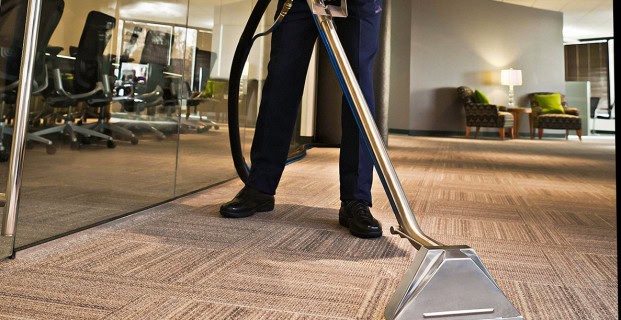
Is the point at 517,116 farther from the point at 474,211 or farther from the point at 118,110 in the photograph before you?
the point at 118,110

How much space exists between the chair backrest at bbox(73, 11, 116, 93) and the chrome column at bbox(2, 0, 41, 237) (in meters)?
0.41

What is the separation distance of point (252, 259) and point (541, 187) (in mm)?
1846

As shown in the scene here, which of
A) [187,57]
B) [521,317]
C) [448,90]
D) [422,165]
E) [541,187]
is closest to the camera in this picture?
[521,317]

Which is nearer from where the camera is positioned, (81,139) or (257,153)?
(81,139)

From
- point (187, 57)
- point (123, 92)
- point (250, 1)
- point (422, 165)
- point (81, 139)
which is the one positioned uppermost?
point (250, 1)

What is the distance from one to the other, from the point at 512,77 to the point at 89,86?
27.6 feet

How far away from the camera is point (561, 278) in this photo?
938 millimetres

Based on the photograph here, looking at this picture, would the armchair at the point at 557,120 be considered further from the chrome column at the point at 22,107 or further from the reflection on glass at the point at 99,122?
the chrome column at the point at 22,107

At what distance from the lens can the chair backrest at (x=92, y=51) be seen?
1159 mm

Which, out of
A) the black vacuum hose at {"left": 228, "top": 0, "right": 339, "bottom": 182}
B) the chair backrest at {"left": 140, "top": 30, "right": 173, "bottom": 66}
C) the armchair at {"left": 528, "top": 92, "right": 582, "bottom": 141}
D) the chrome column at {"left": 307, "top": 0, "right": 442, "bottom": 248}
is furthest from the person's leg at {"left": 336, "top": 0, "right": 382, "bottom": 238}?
the armchair at {"left": 528, "top": 92, "right": 582, "bottom": 141}

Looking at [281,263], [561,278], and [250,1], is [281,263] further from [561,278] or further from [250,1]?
[250,1]

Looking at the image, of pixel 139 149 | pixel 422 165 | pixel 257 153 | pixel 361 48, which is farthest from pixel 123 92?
pixel 422 165

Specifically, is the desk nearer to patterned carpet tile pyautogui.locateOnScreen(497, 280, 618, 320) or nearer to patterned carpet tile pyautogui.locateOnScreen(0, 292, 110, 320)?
patterned carpet tile pyautogui.locateOnScreen(497, 280, 618, 320)

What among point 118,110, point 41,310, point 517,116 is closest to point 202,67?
point 118,110
